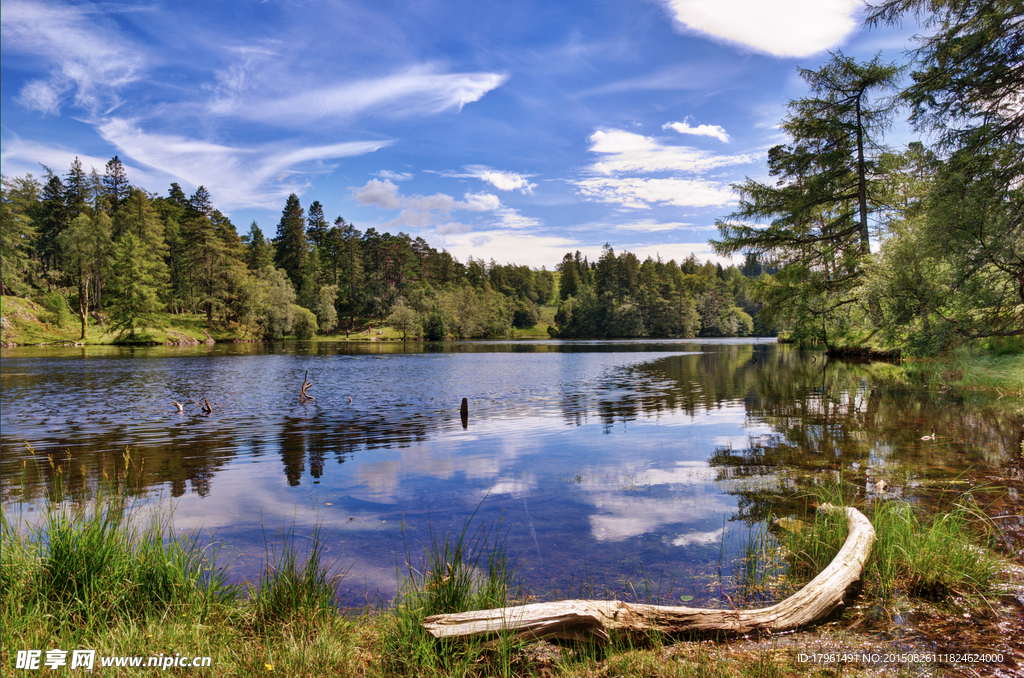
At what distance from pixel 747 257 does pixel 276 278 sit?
80.6 meters

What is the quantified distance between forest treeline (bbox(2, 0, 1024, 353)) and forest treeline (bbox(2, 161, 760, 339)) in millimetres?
419

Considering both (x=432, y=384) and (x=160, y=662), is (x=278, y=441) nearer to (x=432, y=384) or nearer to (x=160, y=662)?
(x=160, y=662)

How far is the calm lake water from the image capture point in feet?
23.1

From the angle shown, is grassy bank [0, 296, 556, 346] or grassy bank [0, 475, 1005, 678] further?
grassy bank [0, 296, 556, 346]

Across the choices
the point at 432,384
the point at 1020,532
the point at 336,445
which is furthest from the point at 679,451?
the point at 432,384

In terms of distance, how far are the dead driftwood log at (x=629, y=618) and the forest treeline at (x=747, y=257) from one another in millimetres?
11872

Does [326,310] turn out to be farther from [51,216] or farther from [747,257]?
[747,257]

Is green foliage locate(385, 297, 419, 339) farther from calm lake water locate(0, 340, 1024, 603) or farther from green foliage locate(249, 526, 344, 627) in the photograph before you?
green foliage locate(249, 526, 344, 627)

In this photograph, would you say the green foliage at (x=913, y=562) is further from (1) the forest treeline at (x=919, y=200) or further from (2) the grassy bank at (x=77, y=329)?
(2) the grassy bank at (x=77, y=329)

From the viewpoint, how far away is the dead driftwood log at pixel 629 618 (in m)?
3.72

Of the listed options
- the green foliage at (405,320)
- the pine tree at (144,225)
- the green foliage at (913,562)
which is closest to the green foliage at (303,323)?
the green foliage at (405,320)

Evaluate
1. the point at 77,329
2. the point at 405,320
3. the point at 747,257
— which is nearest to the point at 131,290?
the point at 77,329

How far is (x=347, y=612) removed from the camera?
16.5 feet

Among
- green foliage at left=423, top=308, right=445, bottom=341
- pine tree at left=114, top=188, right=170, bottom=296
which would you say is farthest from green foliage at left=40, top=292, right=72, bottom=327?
green foliage at left=423, top=308, right=445, bottom=341
